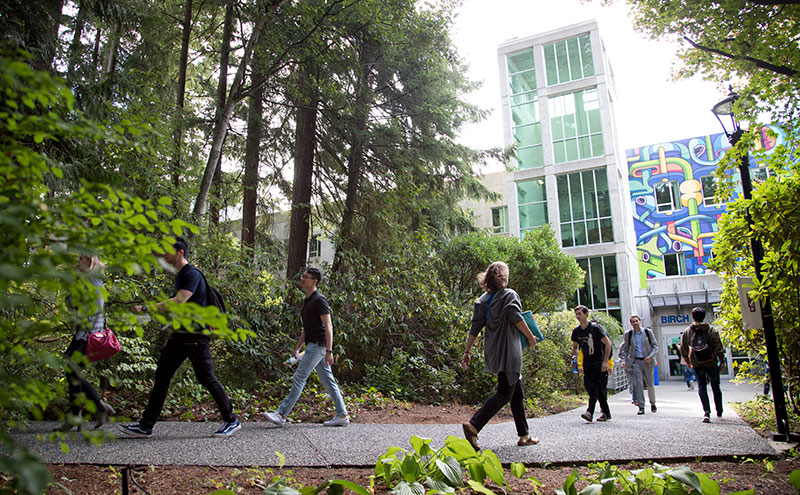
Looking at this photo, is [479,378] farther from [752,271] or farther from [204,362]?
[204,362]

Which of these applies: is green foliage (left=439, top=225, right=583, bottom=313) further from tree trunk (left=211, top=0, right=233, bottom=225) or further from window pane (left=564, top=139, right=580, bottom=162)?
window pane (left=564, top=139, right=580, bottom=162)

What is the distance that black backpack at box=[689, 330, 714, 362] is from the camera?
7820 millimetres

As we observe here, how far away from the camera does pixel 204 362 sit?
5105 millimetres

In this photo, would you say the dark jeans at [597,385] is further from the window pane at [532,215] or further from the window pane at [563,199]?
the window pane at [532,215]

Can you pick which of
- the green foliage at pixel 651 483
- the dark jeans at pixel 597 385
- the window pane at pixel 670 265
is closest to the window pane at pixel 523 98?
the window pane at pixel 670 265

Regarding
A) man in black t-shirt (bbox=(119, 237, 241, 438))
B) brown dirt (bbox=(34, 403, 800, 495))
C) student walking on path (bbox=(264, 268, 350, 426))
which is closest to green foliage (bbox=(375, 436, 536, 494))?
brown dirt (bbox=(34, 403, 800, 495))

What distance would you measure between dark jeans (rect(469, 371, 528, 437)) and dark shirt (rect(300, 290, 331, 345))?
2128 mm

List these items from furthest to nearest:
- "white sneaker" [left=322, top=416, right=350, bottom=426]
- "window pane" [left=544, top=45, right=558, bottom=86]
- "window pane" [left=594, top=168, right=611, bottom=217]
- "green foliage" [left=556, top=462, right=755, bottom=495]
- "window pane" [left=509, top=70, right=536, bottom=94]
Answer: "window pane" [left=509, top=70, right=536, bottom=94] → "window pane" [left=544, top=45, right=558, bottom=86] → "window pane" [left=594, top=168, right=611, bottom=217] → "white sneaker" [left=322, top=416, right=350, bottom=426] → "green foliage" [left=556, top=462, right=755, bottom=495]

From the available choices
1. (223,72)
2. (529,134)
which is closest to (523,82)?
(529,134)

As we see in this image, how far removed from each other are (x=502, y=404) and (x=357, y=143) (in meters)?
8.69

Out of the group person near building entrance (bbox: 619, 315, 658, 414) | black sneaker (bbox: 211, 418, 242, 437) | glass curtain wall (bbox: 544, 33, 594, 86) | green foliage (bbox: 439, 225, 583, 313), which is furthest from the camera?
glass curtain wall (bbox: 544, 33, 594, 86)

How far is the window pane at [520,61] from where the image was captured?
103 feet

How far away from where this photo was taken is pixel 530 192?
30.2 meters

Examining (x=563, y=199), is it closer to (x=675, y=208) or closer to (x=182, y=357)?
(x=675, y=208)
